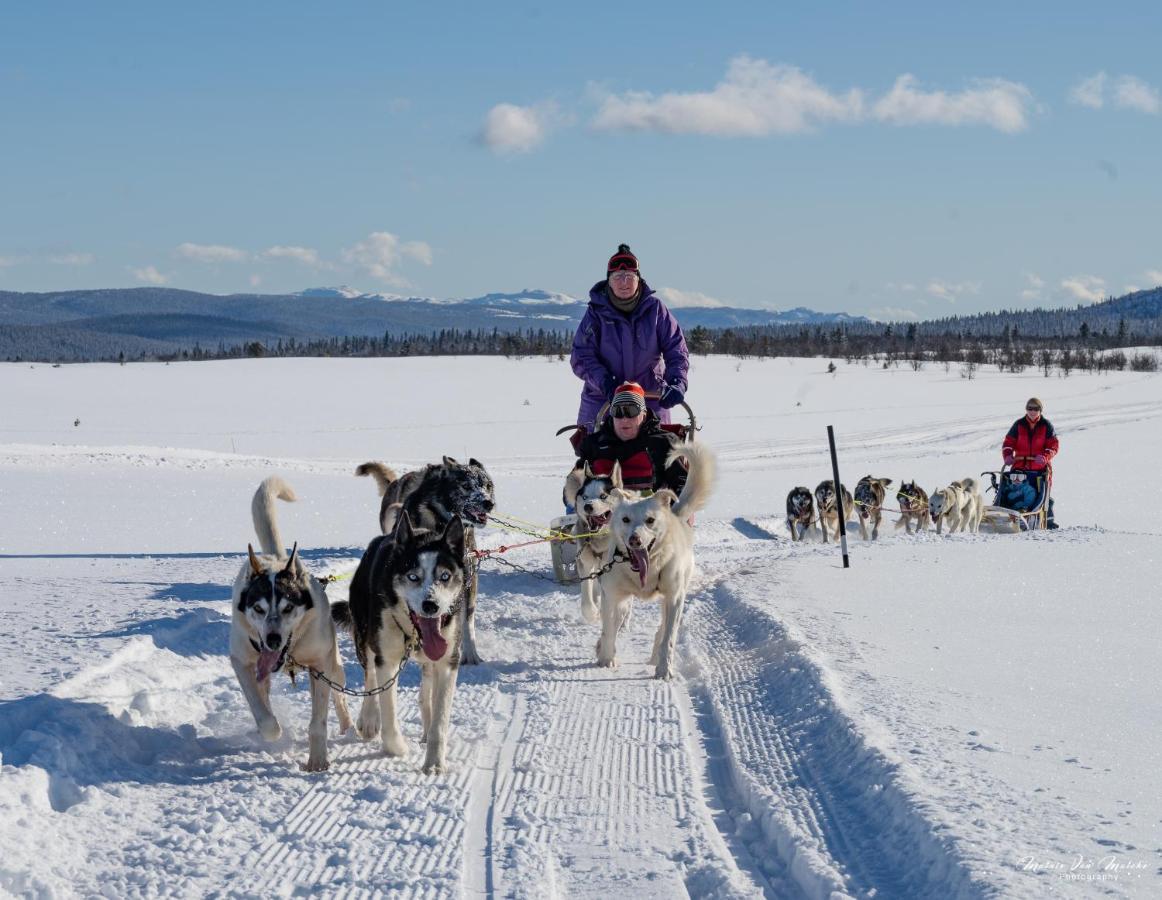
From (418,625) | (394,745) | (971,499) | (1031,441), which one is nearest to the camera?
(418,625)

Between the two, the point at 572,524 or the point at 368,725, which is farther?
the point at 572,524

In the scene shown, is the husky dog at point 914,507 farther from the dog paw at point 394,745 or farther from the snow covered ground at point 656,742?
the dog paw at point 394,745

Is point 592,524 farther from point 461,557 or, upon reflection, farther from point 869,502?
point 869,502

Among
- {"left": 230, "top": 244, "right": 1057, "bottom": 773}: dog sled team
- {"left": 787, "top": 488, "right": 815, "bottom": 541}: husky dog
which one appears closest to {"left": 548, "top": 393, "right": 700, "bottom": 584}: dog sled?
{"left": 230, "top": 244, "right": 1057, "bottom": 773}: dog sled team

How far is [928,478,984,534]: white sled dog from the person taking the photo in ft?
43.8

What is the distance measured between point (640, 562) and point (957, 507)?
866 centimetres

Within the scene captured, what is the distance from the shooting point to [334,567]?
27.0 feet

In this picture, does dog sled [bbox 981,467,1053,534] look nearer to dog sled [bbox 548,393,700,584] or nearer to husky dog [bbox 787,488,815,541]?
husky dog [bbox 787,488,815,541]

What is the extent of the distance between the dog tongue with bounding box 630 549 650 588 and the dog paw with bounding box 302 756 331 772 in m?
2.03

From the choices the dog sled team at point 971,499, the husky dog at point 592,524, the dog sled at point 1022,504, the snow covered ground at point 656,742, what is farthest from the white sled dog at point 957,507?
the husky dog at point 592,524

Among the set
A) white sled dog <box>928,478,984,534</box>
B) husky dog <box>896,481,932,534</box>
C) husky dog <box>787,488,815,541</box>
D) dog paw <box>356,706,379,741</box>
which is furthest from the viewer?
husky dog <box>896,481,932,534</box>

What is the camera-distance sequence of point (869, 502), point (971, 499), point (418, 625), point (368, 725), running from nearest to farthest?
point (418, 625) < point (368, 725) < point (971, 499) < point (869, 502)

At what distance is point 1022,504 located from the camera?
13352 mm

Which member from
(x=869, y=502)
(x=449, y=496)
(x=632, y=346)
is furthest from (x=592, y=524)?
(x=869, y=502)
